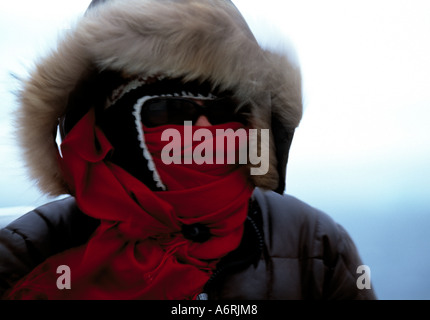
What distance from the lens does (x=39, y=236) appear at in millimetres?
987

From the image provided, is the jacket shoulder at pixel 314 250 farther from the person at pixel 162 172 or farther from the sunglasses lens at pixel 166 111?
the sunglasses lens at pixel 166 111

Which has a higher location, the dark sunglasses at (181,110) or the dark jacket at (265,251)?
the dark sunglasses at (181,110)

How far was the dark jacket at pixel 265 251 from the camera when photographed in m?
0.96

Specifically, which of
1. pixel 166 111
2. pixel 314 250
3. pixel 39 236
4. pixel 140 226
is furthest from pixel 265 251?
pixel 39 236

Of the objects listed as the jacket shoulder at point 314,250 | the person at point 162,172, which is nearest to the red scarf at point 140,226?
the person at point 162,172

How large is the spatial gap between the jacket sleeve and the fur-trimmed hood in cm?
13

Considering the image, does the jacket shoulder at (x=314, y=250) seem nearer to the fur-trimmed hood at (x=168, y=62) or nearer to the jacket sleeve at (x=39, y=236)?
the fur-trimmed hood at (x=168, y=62)

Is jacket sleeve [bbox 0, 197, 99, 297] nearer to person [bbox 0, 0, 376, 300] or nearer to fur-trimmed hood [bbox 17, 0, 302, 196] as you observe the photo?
person [bbox 0, 0, 376, 300]

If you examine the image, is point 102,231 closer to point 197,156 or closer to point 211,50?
point 197,156

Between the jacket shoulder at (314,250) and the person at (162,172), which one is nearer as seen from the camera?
the person at (162,172)

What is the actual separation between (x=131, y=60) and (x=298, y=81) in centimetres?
42

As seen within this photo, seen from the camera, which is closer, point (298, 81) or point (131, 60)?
point (131, 60)

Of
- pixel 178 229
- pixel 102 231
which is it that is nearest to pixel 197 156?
pixel 178 229

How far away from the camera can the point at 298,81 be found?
979 mm
